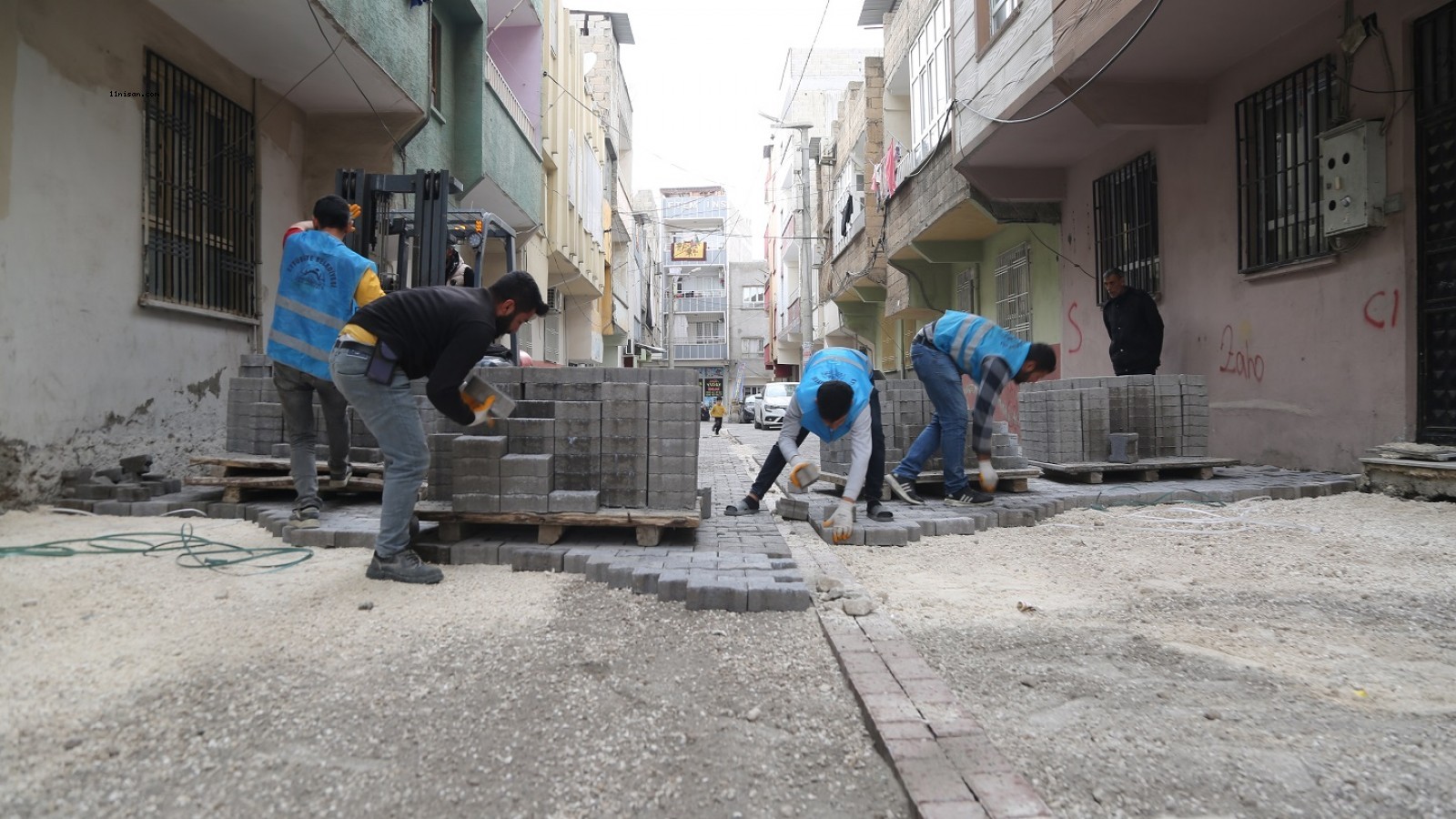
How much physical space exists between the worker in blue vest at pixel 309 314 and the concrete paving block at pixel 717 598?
2495 millimetres

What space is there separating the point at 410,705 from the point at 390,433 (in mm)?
1668

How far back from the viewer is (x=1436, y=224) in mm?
5863

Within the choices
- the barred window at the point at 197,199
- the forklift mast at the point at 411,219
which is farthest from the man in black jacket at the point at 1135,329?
the barred window at the point at 197,199

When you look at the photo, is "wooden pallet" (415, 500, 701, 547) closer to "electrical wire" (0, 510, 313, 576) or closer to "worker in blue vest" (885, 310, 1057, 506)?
"electrical wire" (0, 510, 313, 576)

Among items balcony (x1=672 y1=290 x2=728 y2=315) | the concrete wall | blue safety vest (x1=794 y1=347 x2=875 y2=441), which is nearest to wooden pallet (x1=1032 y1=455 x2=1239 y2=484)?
blue safety vest (x1=794 y1=347 x2=875 y2=441)

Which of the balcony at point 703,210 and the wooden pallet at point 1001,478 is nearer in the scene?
the wooden pallet at point 1001,478

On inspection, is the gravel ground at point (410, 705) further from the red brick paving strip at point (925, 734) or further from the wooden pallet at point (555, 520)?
the wooden pallet at point (555, 520)

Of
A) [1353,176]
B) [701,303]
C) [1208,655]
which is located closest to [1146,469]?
[1353,176]

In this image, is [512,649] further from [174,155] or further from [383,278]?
Result: [174,155]

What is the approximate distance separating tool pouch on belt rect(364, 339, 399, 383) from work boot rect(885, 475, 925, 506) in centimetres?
388

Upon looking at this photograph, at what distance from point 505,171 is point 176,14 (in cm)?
593

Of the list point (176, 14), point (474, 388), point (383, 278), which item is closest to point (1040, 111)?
point (383, 278)

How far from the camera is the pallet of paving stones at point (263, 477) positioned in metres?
5.32

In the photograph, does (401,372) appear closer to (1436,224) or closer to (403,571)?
(403,571)
